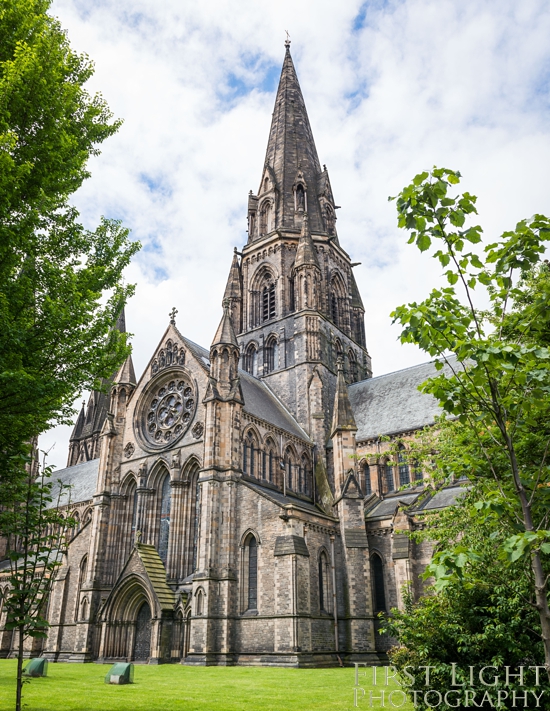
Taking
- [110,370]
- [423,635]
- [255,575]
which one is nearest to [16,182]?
[110,370]

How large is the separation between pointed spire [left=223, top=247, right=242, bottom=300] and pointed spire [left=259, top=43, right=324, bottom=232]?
4.99 meters

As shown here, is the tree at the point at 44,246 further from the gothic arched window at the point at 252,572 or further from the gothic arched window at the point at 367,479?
the gothic arched window at the point at 367,479

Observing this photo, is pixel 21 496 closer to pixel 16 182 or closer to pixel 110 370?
pixel 110 370

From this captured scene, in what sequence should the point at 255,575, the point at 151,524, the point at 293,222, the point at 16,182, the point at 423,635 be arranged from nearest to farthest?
1. the point at 423,635
2. the point at 16,182
3. the point at 255,575
4. the point at 151,524
5. the point at 293,222

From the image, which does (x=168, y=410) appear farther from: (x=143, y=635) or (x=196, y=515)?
(x=143, y=635)

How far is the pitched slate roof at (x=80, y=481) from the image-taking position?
45.1m

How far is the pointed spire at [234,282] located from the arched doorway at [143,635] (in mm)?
25210

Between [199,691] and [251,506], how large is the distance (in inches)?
448

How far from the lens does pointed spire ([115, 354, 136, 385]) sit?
3481 centimetres

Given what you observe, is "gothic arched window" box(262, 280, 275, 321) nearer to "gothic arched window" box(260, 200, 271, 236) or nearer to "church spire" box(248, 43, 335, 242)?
"church spire" box(248, 43, 335, 242)

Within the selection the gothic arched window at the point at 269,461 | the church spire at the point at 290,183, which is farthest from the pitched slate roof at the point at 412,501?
the church spire at the point at 290,183

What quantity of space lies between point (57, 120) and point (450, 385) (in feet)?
34.8

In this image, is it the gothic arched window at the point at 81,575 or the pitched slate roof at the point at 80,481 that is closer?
the gothic arched window at the point at 81,575

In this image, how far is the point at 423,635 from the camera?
1006 centimetres
